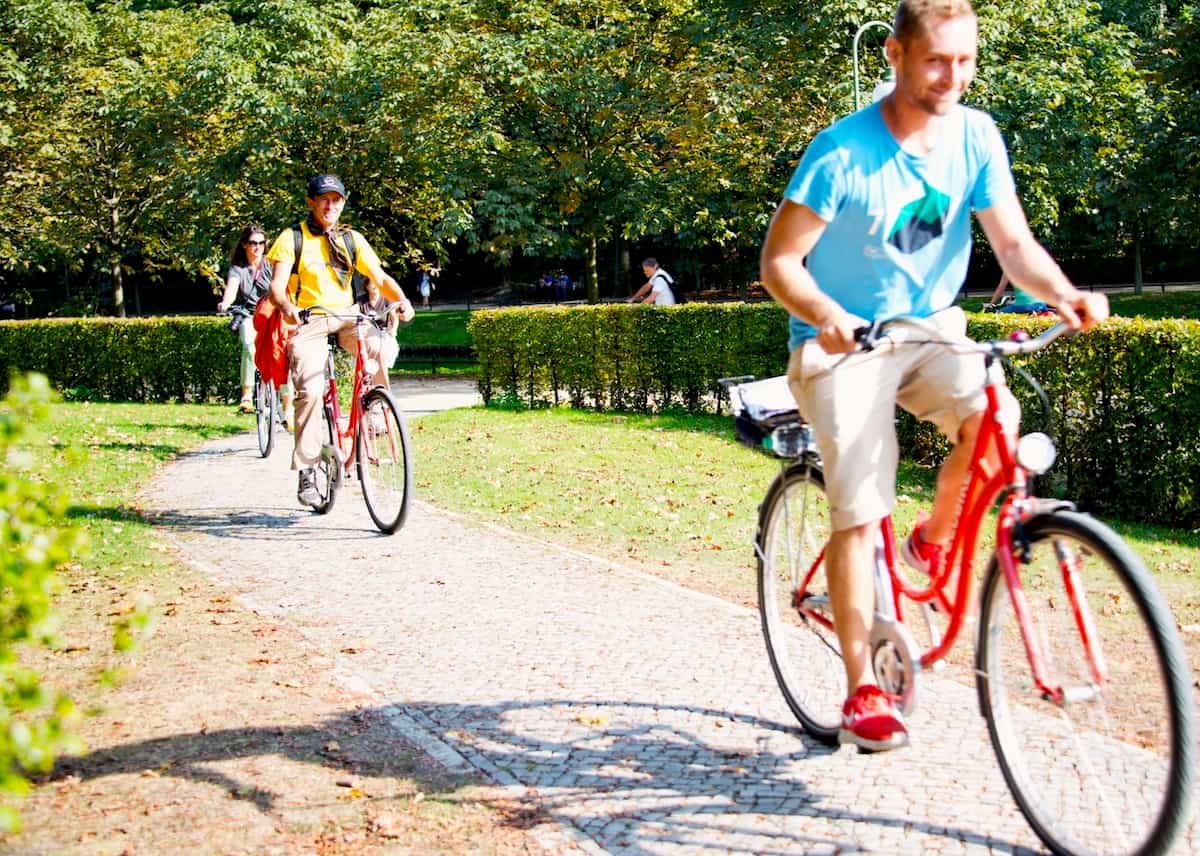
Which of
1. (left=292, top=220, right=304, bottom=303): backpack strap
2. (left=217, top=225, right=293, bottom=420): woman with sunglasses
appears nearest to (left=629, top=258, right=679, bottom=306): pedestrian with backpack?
(left=217, top=225, right=293, bottom=420): woman with sunglasses

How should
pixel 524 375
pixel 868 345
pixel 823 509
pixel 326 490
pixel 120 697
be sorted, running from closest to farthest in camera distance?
1. pixel 868 345
2. pixel 823 509
3. pixel 120 697
4. pixel 326 490
5. pixel 524 375

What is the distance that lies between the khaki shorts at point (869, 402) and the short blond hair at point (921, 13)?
80cm

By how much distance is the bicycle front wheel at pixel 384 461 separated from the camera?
27.3ft

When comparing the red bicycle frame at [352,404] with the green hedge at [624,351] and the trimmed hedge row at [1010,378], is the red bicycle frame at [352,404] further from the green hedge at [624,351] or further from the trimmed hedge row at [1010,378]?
the green hedge at [624,351]

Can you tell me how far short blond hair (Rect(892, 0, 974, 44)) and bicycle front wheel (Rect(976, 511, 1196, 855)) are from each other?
132 cm

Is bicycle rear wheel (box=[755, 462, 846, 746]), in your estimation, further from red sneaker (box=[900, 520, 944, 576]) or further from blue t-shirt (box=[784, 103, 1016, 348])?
blue t-shirt (box=[784, 103, 1016, 348])

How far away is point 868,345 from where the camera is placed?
3.55 metres

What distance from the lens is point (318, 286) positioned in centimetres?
877

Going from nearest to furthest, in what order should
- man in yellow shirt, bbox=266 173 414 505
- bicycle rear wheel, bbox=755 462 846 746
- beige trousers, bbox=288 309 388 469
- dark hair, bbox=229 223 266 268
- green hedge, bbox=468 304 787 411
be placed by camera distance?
bicycle rear wheel, bbox=755 462 846 746
man in yellow shirt, bbox=266 173 414 505
beige trousers, bbox=288 309 388 469
dark hair, bbox=229 223 266 268
green hedge, bbox=468 304 787 411

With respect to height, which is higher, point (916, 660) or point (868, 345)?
point (868, 345)

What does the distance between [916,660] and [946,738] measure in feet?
2.64

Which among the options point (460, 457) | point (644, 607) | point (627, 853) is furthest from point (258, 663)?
point (460, 457)

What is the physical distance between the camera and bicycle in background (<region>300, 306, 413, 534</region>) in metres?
8.38

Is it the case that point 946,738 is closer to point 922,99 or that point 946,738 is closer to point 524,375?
point 922,99
